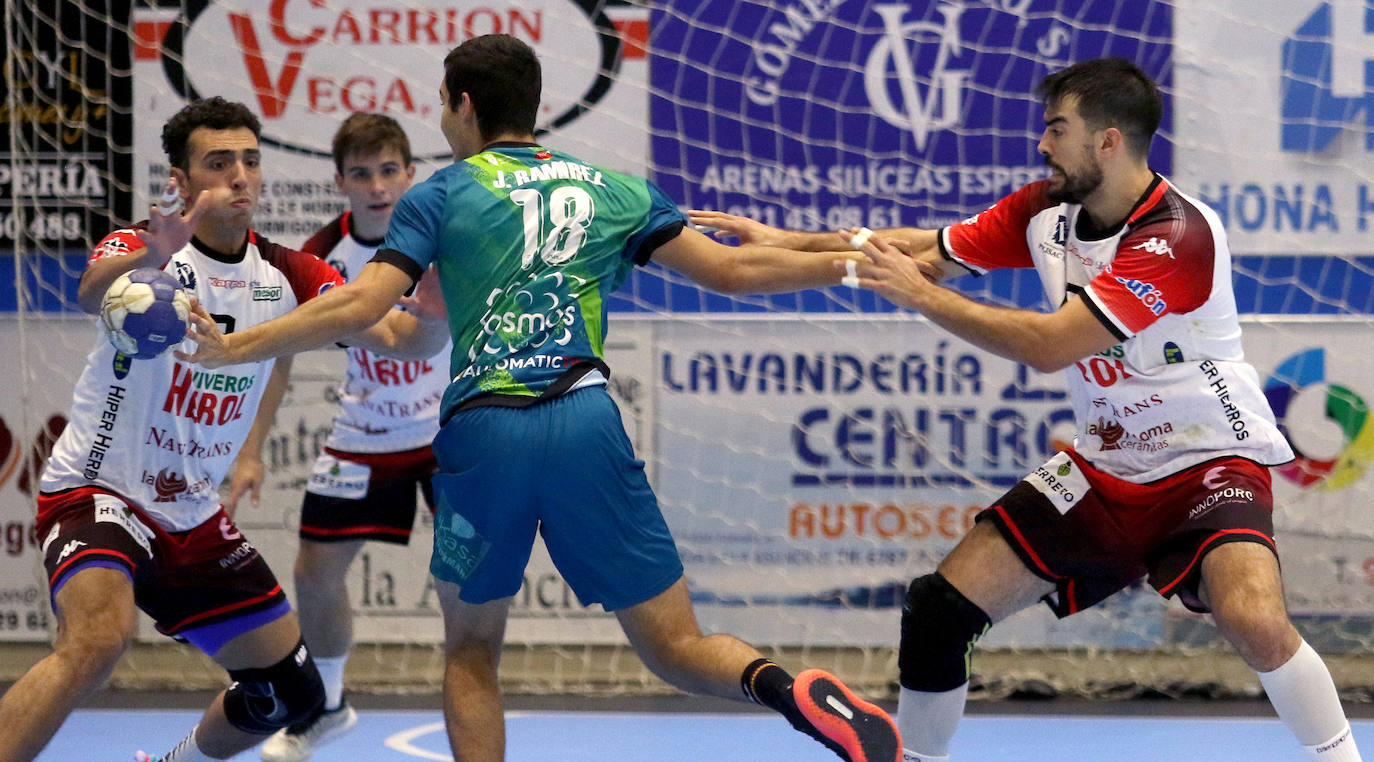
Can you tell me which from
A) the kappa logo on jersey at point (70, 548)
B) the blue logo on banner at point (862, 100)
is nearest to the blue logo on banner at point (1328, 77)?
the blue logo on banner at point (862, 100)

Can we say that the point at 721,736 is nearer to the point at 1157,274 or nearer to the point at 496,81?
the point at 1157,274

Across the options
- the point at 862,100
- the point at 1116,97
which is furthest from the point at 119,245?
the point at 862,100

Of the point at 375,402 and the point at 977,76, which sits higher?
the point at 977,76

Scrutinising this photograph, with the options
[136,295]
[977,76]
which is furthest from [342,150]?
[977,76]

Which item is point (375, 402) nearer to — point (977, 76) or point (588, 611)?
point (588, 611)

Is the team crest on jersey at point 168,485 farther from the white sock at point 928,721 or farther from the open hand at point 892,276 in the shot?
the white sock at point 928,721

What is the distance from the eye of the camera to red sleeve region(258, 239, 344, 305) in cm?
425

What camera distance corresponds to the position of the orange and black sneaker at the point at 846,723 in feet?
10.2

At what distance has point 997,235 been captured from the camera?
4.25m

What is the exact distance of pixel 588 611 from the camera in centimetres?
662

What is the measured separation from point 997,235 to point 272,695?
2.46m

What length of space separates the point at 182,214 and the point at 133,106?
3248 millimetres

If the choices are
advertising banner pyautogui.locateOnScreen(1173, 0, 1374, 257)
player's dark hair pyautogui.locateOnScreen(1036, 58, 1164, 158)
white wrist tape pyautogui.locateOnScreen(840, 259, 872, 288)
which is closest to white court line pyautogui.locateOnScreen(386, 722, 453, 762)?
white wrist tape pyautogui.locateOnScreen(840, 259, 872, 288)

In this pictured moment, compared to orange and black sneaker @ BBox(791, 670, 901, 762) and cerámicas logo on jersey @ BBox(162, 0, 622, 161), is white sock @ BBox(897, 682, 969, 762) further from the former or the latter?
cerámicas logo on jersey @ BBox(162, 0, 622, 161)
